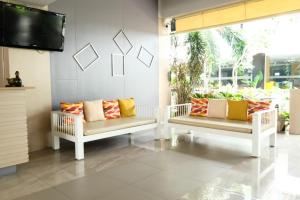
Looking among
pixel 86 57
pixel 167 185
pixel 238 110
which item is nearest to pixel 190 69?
pixel 238 110

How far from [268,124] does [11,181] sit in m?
4.05

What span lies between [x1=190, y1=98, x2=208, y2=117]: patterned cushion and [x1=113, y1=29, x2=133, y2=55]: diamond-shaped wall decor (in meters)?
2.02

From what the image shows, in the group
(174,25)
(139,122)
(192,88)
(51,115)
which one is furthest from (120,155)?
(174,25)

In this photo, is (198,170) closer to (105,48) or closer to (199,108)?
(199,108)

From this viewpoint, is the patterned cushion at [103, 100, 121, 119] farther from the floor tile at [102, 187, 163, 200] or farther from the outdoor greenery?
the floor tile at [102, 187, 163, 200]

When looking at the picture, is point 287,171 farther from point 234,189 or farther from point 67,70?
point 67,70

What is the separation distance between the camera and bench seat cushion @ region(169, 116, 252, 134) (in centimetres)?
400

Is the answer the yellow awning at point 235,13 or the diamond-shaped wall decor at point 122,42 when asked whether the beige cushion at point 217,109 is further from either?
the diamond-shaped wall decor at point 122,42

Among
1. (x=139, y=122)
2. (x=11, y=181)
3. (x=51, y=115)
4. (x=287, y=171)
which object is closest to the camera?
(x=11, y=181)

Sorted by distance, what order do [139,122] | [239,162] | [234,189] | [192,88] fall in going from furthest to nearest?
[192,88], [139,122], [239,162], [234,189]

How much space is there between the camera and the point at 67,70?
4758 mm

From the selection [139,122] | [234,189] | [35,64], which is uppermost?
[35,64]

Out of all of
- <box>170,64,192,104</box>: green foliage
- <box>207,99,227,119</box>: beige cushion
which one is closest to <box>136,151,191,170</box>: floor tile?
<box>207,99,227,119</box>: beige cushion

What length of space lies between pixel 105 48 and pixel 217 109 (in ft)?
8.95
